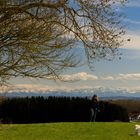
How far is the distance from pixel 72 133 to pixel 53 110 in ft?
61.3

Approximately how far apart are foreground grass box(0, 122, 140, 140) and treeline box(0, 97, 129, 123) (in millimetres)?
13912

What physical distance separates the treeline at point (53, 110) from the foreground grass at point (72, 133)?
1391 cm

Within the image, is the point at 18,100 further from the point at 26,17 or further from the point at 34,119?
the point at 26,17

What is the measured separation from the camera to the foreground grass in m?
26.6

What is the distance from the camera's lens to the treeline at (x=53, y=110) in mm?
45719

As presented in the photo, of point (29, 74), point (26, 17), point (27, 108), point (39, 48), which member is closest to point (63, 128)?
point (29, 74)

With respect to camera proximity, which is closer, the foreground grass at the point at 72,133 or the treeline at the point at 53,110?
the foreground grass at the point at 72,133

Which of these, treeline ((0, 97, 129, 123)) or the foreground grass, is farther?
treeline ((0, 97, 129, 123))

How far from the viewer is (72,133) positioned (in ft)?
93.0

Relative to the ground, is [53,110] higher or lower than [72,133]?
higher

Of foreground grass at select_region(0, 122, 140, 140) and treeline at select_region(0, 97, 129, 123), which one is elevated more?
treeline at select_region(0, 97, 129, 123)

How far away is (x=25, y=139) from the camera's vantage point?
26.0m

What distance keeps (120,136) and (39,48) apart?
5.75m

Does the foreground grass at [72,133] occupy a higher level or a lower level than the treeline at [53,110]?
lower
